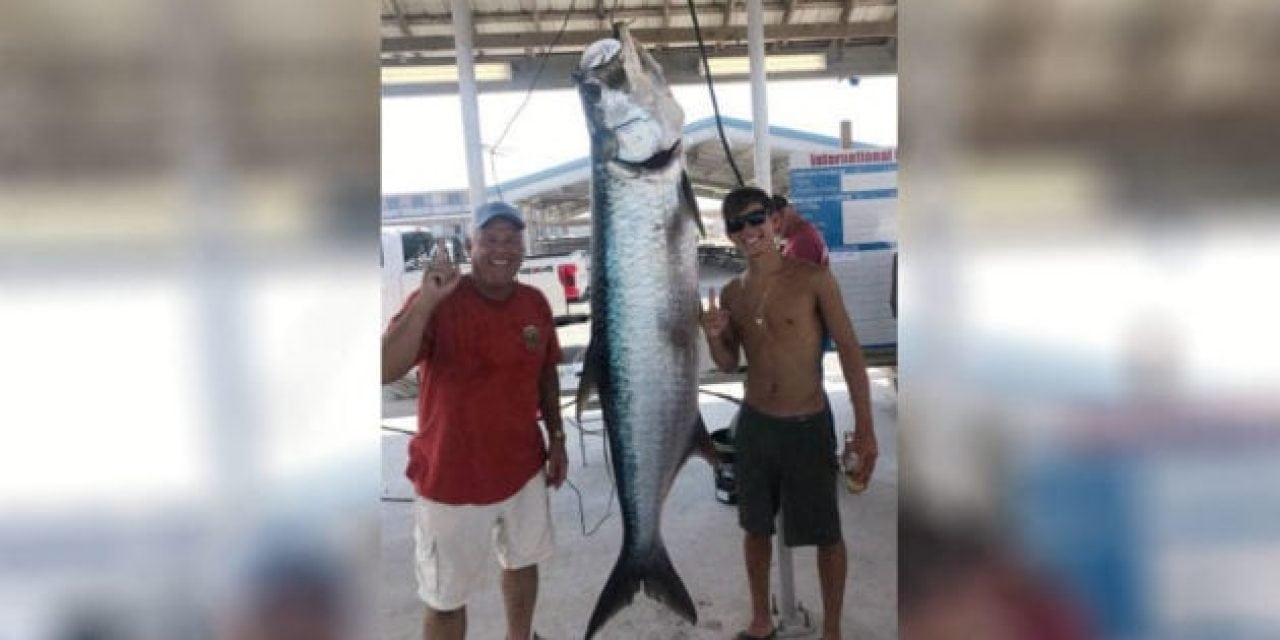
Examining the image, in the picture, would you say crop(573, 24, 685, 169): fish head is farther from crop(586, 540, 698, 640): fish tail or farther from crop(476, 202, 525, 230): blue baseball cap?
crop(586, 540, 698, 640): fish tail

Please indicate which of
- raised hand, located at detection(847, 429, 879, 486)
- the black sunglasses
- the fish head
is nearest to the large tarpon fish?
the fish head

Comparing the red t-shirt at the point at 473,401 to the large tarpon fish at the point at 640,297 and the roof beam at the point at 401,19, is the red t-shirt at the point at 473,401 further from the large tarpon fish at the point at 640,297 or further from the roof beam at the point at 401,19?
the roof beam at the point at 401,19

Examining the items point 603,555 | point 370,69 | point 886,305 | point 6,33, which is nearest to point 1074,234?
point 370,69

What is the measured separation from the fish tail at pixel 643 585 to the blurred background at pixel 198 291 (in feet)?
5.21

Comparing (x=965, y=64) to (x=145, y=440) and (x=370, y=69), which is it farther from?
(x=145, y=440)

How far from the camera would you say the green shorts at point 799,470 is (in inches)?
110

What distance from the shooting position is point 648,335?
218 centimetres

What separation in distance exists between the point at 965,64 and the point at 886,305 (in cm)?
603

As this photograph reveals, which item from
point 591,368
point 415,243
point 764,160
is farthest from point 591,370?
point 415,243

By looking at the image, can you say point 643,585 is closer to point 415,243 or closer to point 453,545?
point 453,545

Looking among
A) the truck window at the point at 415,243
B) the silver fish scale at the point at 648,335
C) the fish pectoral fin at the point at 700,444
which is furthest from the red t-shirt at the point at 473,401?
the truck window at the point at 415,243

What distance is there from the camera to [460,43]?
329 centimetres

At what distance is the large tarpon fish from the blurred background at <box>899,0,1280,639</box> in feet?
4.04

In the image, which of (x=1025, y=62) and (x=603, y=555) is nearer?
(x=1025, y=62)
